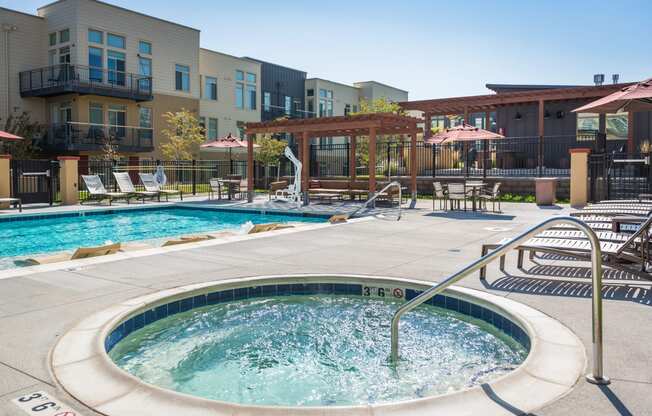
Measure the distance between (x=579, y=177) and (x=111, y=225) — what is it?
13.0 meters

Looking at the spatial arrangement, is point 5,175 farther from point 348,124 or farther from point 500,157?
point 500,157

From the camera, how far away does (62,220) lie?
14305 mm

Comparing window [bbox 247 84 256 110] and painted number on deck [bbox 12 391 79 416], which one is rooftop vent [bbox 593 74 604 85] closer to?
window [bbox 247 84 256 110]

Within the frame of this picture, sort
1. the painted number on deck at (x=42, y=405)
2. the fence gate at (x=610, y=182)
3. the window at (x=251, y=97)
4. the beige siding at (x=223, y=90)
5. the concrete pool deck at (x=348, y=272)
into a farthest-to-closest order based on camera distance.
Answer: the window at (x=251, y=97) < the beige siding at (x=223, y=90) < the fence gate at (x=610, y=182) < the concrete pool deck at (x=348, y=272) < the painted number on deck at (x=42, y=405)

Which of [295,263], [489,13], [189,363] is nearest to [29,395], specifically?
[189,363]

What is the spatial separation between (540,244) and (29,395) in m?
4.97

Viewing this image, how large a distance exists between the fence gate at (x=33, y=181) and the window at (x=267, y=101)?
22.4 m

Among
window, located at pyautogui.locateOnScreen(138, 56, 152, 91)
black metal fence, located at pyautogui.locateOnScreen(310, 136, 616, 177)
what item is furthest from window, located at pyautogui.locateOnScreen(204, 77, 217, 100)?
black metal fence, located at pyautogui.locateOnScreen(310, 136, 616, 177)

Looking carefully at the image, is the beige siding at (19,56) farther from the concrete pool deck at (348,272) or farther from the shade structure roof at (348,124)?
the concrete pool deck at (348,272)

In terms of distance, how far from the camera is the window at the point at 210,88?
33.1m

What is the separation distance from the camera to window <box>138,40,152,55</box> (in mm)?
28578

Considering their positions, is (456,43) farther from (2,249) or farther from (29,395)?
(29,395)

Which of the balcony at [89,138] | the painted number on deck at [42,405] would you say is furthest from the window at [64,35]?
the painted number on deck at [42,405]

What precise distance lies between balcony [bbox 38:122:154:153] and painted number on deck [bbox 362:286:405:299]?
22.5 metres
